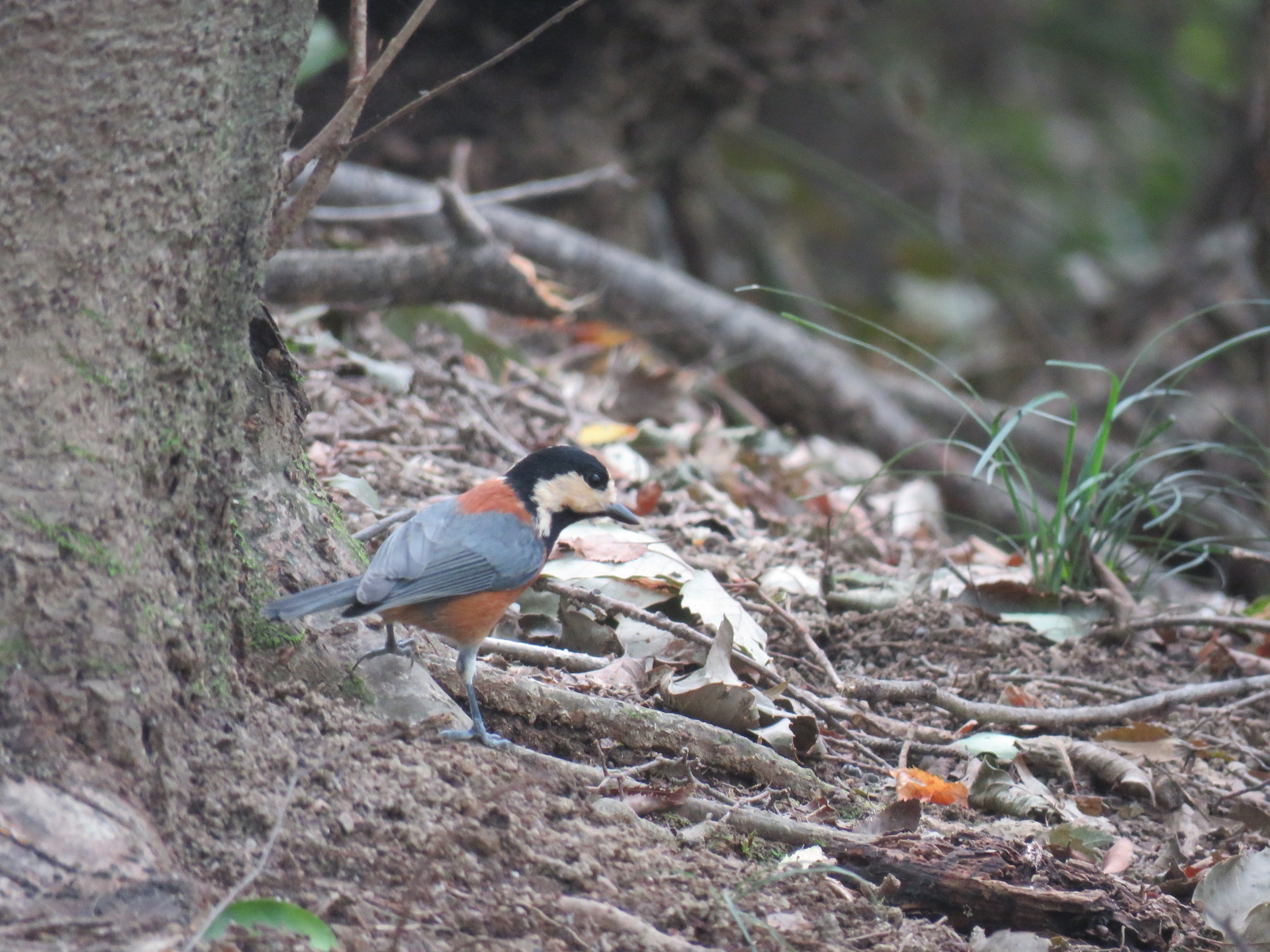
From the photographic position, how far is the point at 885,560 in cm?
421

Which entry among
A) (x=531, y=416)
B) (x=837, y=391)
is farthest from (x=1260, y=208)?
(x=531, y=416)

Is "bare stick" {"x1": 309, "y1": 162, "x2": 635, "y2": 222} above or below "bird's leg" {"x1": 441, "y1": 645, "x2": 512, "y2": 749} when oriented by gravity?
above

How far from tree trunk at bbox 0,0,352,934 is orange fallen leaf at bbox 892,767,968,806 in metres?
1.37

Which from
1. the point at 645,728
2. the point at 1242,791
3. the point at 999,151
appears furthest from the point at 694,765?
the point at 999,151

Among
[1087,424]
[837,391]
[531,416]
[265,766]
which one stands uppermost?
[265,766]

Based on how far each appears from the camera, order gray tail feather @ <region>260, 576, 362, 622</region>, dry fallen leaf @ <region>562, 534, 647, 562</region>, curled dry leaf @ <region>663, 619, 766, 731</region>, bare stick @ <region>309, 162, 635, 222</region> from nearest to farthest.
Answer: gray tail feather @ <region>260, 576, 362, 622</region>
curled dry leaf @ <region>663, 619, 766, 731</region>
dry fallen leaf @ <region>562, 534, 647, 562</region>
bare stick @ <region>309, 162, 635, 222</region>

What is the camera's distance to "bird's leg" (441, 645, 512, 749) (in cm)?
228

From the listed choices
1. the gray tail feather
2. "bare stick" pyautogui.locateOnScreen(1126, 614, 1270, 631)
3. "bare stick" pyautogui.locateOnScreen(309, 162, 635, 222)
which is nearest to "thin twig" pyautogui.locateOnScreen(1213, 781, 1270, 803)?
"bare stick" pyautogui.locateOnScreen(1126, 614, 1270, 631)

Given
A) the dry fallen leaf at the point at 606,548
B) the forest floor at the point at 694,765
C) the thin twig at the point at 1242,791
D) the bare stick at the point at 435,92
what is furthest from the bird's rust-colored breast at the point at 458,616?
the thin twig at the point at 1242,791

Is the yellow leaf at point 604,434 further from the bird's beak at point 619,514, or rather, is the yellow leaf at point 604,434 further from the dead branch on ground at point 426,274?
the bird's beak at point 619,514

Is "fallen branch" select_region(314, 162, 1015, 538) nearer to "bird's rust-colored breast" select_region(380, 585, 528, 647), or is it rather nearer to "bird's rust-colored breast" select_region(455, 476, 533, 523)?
"bird's rust-colored breast" select_region(455, 476, 533, 523)

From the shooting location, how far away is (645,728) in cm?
252

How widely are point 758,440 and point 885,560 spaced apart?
1226 mm

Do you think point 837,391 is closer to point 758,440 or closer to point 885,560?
point 758,440
